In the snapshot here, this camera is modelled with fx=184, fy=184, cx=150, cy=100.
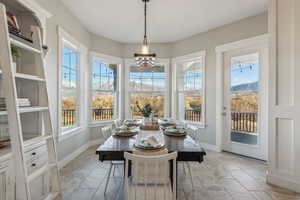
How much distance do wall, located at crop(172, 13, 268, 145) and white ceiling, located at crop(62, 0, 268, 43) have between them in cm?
15

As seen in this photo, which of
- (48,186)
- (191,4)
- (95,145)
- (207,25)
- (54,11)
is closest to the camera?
(48,186)

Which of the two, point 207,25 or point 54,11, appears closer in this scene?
point 54,11

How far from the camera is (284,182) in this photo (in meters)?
2.52

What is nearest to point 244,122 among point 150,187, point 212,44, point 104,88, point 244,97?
point 244,97

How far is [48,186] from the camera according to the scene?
2051 mm

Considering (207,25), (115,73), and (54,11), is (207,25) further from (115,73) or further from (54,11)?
(54,11)

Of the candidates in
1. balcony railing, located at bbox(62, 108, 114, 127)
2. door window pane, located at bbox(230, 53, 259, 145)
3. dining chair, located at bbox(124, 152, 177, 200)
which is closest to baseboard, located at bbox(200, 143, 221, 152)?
door window pane, located at bbox(230, 53, 259, 145)

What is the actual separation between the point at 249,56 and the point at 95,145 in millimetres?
4154

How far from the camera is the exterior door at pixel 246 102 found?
363 centimetres

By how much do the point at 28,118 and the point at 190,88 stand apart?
3.81 m

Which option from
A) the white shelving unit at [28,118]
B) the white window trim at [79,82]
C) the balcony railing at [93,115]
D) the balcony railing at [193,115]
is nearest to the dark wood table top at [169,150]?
the white shelving unit at [28,118]

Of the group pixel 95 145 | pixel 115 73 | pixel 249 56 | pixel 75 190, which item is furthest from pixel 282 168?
pixel 115 73

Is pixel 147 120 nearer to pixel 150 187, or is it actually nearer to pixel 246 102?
pixel 150 187

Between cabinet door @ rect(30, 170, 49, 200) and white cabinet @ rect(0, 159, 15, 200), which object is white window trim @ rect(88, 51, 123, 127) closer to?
cabinet door @ rect(30, 170, 49, 200)
